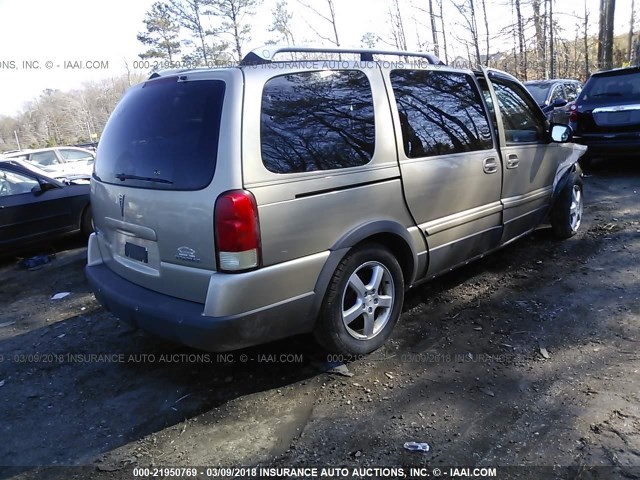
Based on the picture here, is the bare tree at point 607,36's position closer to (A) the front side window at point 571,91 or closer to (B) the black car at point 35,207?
(A) the front side window at point 571,91

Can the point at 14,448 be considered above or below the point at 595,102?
below

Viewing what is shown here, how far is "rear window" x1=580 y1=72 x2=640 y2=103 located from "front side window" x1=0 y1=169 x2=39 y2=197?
8931 mm

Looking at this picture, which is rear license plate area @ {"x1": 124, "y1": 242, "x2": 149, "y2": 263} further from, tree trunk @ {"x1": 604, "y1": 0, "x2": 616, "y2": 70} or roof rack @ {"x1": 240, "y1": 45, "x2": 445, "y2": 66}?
tree trunk @ {"x1": 604, "y1": 0, "x2": 616, "y2": 70}

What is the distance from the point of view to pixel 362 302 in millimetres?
3090

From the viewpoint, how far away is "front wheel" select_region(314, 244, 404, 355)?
2.89 meters

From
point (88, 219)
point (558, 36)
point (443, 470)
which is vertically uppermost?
point (558, 36)

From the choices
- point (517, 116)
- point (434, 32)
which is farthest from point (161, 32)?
point (517, 116)

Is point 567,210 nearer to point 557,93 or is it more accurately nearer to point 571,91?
point 557,93

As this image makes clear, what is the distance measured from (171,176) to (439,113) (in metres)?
2.10

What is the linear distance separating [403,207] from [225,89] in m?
1.43

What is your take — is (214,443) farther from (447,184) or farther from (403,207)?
(447,184)

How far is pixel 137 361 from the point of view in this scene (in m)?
3.41

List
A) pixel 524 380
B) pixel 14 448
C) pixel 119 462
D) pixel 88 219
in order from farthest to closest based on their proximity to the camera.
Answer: pixel 88 219 < pixel 524 380 < pixel 14 448 < pixel 119 462

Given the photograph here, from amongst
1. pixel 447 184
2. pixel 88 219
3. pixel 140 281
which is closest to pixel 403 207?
pixel 447 184
